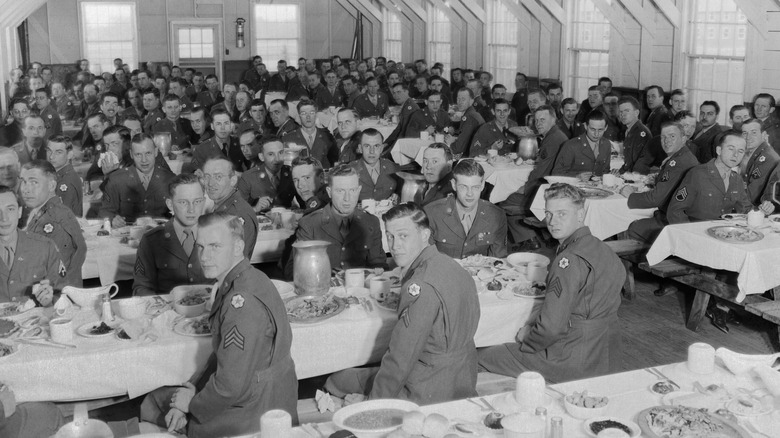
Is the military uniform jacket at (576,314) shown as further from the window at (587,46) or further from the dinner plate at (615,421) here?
the window at (587,46)

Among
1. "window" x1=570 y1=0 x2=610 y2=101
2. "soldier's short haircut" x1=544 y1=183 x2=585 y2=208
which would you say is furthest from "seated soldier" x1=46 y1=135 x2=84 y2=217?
"window" x1=570 y1=0 x2=610 y2=101

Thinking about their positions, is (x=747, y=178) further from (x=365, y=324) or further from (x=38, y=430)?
(x=38, y=430)

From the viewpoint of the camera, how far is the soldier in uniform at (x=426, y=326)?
339 centimetres

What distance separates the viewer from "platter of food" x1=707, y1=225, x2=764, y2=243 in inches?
213

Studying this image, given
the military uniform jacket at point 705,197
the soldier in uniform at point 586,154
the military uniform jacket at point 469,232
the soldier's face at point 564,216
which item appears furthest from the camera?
the soldier in uniform at point 586,154

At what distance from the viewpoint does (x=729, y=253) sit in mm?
5352

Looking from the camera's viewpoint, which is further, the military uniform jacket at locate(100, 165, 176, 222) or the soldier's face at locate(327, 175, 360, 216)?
the military uniform jacket at locate(100, 165, 176, 222)

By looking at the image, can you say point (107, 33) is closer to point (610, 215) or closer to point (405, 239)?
point (610, 215)

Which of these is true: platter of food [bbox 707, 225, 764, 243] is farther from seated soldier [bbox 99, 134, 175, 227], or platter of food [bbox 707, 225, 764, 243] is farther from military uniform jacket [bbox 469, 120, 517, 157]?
military uniform jacket [bbox 469, 120, 517, 157]


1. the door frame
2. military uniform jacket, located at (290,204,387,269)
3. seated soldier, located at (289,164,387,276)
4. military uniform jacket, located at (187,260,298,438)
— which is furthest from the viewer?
the door frame

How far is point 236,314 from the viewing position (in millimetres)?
3189

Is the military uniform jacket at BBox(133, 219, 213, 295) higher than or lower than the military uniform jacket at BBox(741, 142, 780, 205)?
lower

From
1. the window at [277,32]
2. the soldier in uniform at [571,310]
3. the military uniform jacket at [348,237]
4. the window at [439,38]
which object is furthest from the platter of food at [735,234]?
the window at [277,32]

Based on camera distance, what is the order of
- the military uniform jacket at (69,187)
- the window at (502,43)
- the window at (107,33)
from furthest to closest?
the window at (107,33) → the window at (502,43) → the military uniform jacket at (69,187)
